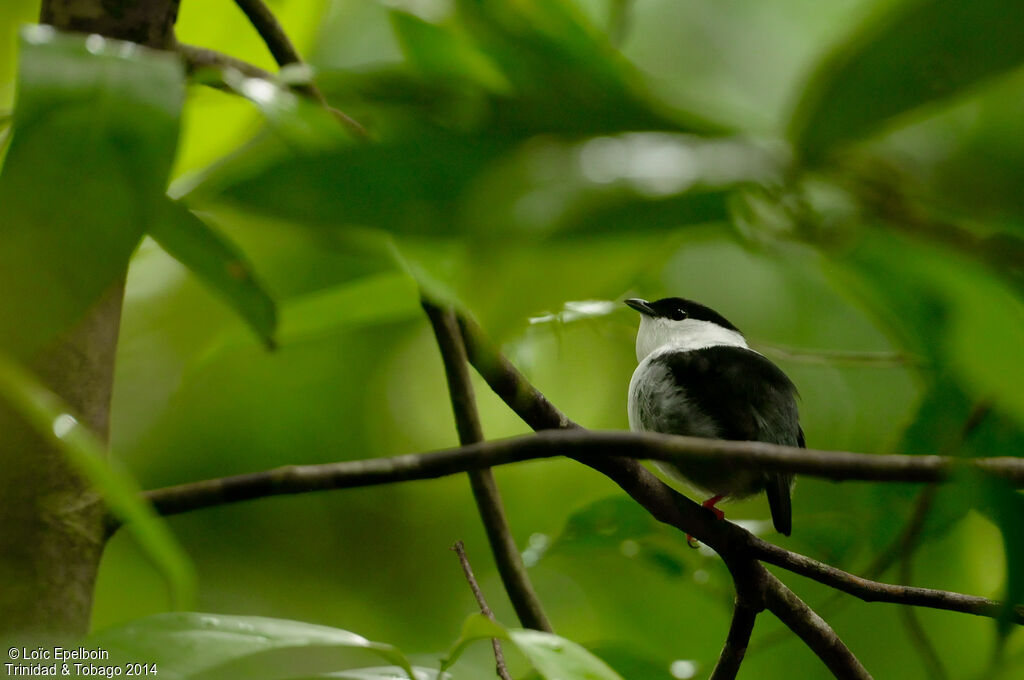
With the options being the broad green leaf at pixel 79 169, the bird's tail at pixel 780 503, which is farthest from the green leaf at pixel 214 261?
the bird's tail at pixel 780 503

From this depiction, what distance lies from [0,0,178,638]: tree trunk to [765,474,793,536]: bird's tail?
83 cm

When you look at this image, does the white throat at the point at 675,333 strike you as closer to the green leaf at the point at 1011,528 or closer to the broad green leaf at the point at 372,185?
the green leaf at the point at 1011,528

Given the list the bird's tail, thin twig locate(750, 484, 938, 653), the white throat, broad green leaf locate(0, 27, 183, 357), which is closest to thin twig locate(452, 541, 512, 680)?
thin twig locate(750, 484, 938, 653)

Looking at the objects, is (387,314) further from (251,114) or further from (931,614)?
(931,614)

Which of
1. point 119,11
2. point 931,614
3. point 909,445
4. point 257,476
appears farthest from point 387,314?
→ point 931,614

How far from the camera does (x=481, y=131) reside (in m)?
0.23

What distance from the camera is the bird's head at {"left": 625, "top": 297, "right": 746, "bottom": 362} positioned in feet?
6.39

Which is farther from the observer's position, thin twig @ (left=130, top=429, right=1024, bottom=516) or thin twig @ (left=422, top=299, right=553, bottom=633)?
thin twig @ (left=422, top=299, right=553, bottom=633)

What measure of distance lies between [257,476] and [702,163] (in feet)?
1.19

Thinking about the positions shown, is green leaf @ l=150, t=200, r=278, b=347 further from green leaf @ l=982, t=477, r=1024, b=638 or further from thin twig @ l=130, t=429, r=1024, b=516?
green leaf @ l=982, t=477, r=1024, b=638

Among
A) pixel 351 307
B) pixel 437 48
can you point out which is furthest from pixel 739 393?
pixel 437 48

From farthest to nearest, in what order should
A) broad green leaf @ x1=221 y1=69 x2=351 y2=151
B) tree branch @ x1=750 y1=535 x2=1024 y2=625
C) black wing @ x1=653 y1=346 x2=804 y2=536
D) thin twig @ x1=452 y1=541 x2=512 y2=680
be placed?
1. black wing @ x1=653 y1=346 x2=804 y2=536
2. thin twig @ x1=452 y1=541 x2=512 y2=680
3. tree branch @ x1=750 y1=535 x2=1024 y2=625
4. broad green leaf @ x1=221 y1=69 x2=351 y2=151

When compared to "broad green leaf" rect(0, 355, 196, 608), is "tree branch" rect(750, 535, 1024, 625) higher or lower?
lower

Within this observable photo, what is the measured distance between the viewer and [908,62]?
23cm
